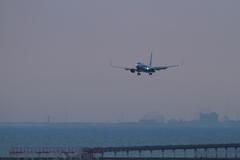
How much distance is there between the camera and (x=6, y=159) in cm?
7856

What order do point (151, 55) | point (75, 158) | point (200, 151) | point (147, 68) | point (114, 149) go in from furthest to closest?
point (200, 151), point (151, 55), point (114, 149), point (147, 68), point (75, 158)

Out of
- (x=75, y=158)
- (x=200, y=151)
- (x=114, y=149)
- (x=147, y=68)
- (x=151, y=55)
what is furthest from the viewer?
(x=200, y=151)

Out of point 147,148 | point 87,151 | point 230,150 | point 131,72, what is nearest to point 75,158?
point 87,151

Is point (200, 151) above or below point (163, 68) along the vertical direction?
below

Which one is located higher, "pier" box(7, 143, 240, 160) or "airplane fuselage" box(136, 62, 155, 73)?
"airplane fuselage" box(136, 62, 155, 73)

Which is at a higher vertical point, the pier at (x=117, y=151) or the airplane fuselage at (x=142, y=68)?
the airplane fuselage at (x=142, y=68)

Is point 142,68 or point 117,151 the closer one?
point 142,68

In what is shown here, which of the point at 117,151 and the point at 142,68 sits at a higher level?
the point at 142,68

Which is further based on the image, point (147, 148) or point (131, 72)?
point (147, 148)

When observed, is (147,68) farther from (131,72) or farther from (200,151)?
(200,151)

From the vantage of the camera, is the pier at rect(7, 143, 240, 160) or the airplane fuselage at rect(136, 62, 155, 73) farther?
the airplane fuselage at rect(136, 62, 155, 73)

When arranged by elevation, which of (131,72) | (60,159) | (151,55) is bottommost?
(60,159)

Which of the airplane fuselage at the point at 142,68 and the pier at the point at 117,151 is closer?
the pier at the point at 117,151

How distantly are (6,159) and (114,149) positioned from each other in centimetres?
2450
